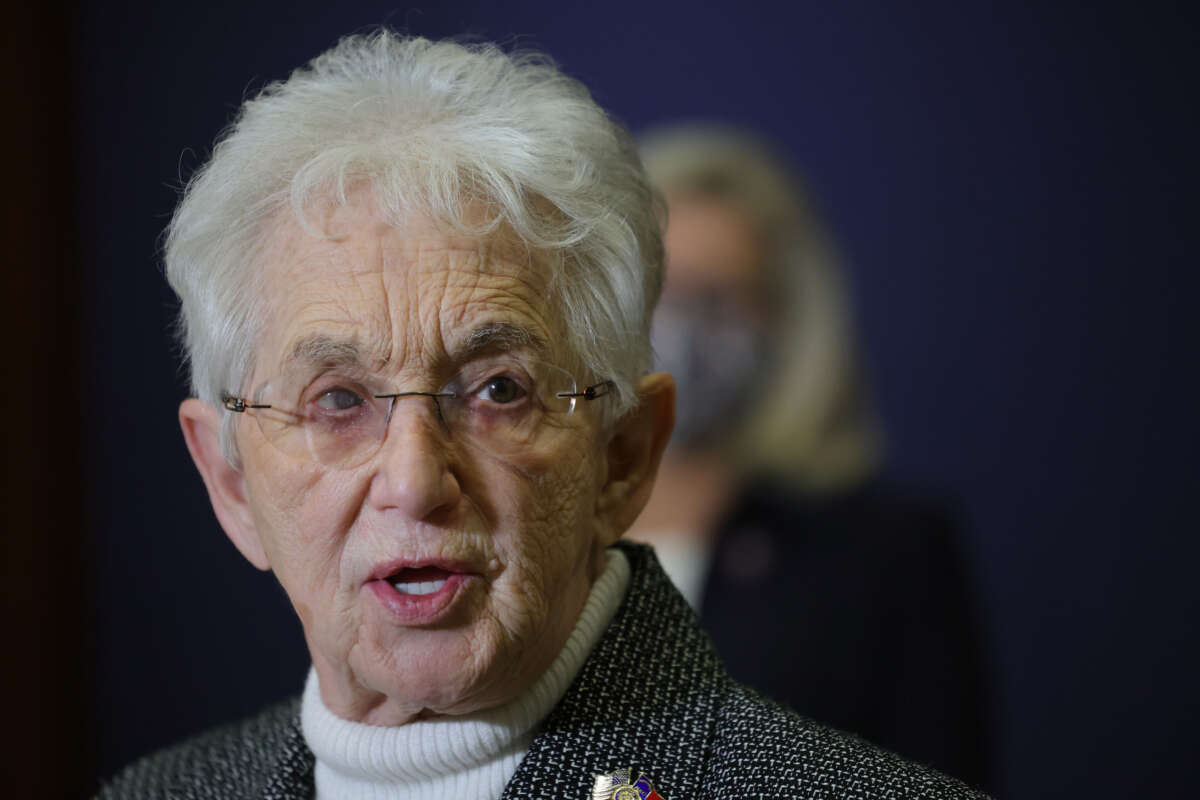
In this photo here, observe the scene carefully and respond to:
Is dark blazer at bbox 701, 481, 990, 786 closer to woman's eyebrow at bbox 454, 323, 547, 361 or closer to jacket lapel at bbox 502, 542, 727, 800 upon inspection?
jacket lapel at bbox 502, 542, 727, 800

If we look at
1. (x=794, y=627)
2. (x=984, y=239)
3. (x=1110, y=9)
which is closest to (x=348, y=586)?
(x=794, y=627)

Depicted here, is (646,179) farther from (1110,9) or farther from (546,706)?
(1110,9)

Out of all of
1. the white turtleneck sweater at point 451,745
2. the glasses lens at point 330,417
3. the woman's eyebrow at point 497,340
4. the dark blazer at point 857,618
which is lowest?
the dark blazer at point 857,618

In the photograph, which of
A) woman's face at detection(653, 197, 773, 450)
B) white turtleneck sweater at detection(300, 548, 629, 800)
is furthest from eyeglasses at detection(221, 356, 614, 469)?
woman's face at detection(653, 197, 773, 450)

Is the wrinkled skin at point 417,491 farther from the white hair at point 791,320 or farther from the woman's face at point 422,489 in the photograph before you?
the white hair at point 791,320

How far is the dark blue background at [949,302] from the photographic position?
128 inches

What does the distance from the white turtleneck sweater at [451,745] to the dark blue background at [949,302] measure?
1884 mm

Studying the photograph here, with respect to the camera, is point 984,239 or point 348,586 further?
point 984,239

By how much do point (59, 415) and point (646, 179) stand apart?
209cm

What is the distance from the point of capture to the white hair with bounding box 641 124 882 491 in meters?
3.39

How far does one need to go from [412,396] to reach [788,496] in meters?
2.05

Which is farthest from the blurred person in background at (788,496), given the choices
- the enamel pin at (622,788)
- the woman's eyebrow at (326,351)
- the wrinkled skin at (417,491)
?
the woman's eyebrow at (326,351)

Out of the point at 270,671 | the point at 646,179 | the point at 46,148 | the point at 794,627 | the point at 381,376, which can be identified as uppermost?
the point at 646,179

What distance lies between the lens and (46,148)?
3.12 m
